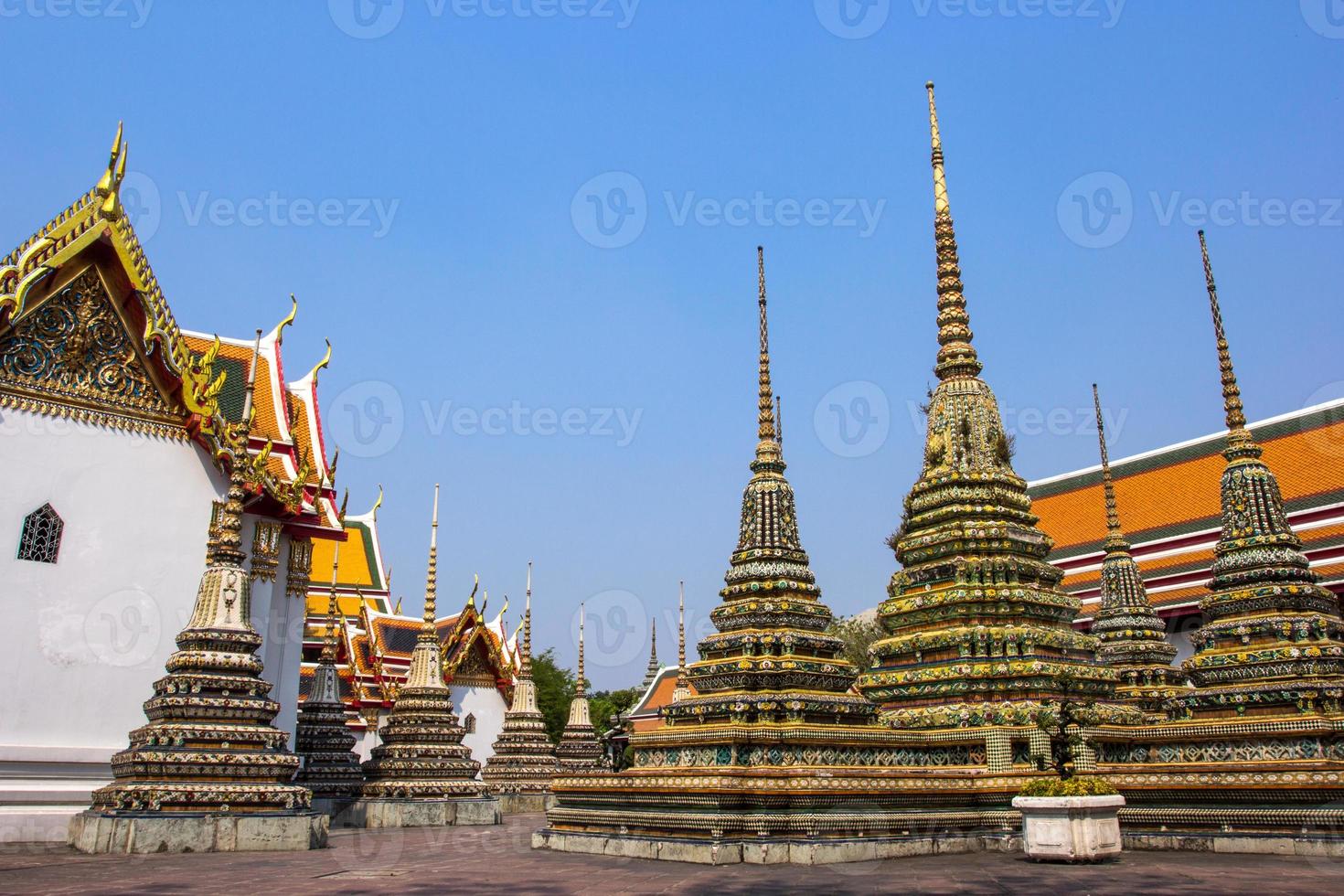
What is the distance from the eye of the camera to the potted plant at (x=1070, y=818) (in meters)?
9.74

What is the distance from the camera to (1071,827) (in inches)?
384

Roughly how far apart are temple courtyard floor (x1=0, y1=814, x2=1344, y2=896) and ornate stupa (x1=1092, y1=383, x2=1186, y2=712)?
25.8 feet

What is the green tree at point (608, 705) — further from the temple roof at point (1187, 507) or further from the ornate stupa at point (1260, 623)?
the ornate stupa at point (1260, 623)

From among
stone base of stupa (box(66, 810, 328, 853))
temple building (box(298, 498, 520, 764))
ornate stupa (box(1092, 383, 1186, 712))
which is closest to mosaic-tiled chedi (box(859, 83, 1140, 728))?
ornate stupa (box(1092, 383, 1186, 712))

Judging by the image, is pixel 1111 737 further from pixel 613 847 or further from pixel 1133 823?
pixel 613 847

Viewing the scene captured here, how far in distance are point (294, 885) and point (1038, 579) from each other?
1073 cm

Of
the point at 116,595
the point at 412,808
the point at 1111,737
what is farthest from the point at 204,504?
the point at 1111,737

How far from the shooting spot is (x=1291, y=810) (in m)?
11.3

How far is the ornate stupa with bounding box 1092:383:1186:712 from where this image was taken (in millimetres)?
18656

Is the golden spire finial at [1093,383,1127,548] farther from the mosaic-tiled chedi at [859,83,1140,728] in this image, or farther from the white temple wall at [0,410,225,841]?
the white temple wall at [0,410,225,841]

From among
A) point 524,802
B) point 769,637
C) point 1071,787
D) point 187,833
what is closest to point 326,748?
point 524,802

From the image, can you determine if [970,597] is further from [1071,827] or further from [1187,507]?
[1187,507]

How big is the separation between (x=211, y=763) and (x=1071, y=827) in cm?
982

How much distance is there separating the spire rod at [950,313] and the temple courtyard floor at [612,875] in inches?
311
